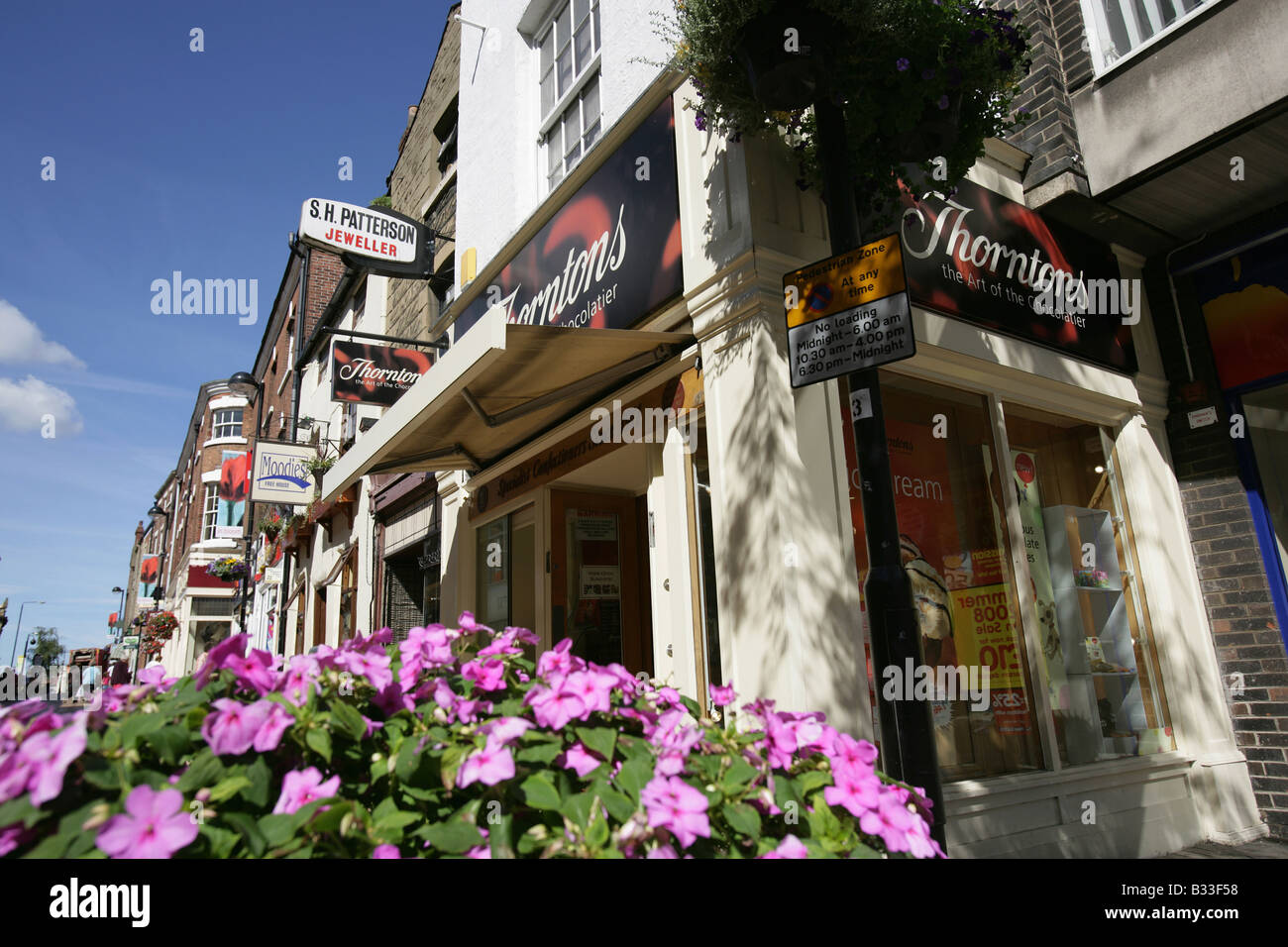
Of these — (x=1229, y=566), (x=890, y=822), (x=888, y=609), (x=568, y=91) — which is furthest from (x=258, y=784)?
(x=568, y=91)

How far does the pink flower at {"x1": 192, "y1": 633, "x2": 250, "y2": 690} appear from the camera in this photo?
121 centimetres

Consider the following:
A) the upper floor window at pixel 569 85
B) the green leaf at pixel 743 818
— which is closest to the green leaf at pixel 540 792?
the green leaf at pixel 743 818

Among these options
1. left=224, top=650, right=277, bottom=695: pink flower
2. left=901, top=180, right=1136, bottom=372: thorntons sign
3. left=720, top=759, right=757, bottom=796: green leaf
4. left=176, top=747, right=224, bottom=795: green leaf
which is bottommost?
left=720, top=759, right=757, bottom=796: green leaf

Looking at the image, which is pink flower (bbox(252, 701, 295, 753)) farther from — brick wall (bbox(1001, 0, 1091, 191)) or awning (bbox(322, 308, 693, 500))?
brick wall (bbox(1001, 0, 1091, 191))

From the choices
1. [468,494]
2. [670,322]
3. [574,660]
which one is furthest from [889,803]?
[468,494]

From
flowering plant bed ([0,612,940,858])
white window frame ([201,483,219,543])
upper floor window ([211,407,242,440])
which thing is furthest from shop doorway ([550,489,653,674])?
upper floor window ([211,407,242,440])

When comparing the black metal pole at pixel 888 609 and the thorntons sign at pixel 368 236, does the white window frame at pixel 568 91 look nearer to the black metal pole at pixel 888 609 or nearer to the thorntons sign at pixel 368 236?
the thorntons sign at pixel 368 236

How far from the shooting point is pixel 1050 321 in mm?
5875

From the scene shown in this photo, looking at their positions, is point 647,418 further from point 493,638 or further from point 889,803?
point 889,803

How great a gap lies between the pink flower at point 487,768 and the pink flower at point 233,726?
0.28 metres

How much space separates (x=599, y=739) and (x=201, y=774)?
54 centimetres

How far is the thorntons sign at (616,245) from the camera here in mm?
5184

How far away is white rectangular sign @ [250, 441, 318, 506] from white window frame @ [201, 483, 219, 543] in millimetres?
22015

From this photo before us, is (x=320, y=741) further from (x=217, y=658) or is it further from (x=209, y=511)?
(x=209, y=511)
